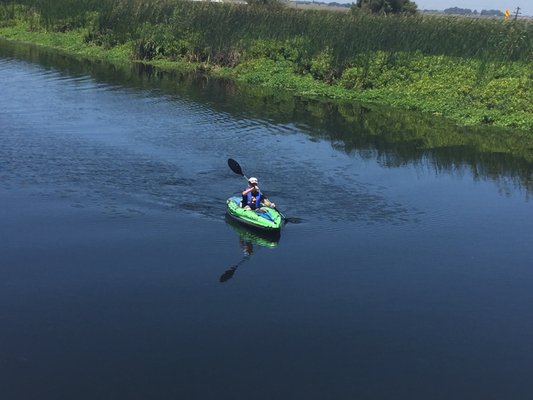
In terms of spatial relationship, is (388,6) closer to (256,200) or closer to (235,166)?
(235,166)

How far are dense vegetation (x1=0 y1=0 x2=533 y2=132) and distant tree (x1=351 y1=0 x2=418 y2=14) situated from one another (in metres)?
20.5

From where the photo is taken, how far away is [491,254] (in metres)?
18.6

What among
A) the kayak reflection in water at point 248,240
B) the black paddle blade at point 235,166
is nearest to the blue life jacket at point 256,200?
the kayak reflection in water at point 248,240

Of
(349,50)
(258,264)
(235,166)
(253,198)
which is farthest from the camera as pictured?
(349,50)

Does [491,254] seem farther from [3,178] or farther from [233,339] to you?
[3,178]

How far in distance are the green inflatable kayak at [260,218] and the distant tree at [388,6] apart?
47844 millimetres

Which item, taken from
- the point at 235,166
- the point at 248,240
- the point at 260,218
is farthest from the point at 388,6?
the point at 248,240

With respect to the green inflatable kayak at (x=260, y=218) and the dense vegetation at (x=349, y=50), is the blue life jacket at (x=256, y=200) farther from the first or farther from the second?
the dense vegetation at (x=349, y=50)

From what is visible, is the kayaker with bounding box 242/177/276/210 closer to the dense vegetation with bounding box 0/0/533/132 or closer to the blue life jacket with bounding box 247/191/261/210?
the blue life jacket with bounding box 247/191/261/210

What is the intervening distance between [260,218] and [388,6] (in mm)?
52074

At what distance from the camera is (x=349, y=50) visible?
4034cm

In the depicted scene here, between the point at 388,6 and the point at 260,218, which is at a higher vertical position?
the point at 388,6

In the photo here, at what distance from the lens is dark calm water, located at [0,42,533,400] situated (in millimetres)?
12547

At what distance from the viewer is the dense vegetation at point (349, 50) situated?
3575cm
